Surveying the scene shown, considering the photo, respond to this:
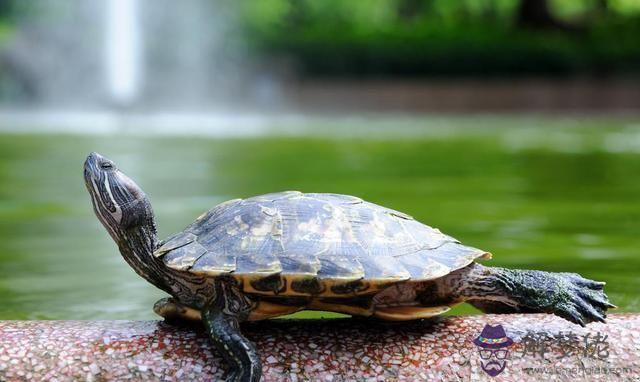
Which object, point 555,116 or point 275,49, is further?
point 275,49

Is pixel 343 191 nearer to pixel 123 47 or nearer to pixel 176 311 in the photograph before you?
pixel 176 311

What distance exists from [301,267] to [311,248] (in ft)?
0.37

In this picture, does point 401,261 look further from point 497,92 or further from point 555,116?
point 497,92

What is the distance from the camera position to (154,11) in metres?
34.3

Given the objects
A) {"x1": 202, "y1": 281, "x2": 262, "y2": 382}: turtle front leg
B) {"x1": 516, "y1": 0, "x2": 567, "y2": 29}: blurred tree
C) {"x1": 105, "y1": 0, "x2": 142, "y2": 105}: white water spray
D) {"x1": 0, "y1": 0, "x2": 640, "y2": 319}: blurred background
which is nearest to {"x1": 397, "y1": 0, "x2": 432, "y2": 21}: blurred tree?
{"x1": 0, "y1": 0, "x2": 640, "y2": 319}: blurred background

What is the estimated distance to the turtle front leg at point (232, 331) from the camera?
123 inches

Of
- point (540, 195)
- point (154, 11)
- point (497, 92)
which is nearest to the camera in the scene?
point (540, 195)

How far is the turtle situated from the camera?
3.18 metres

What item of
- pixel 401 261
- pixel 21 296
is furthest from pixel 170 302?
pixel 21 296

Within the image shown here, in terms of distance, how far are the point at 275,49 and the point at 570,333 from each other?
28.1 metres

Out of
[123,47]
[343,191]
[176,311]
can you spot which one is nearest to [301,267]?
[176,311]

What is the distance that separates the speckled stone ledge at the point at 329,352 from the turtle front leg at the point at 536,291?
0.09 m

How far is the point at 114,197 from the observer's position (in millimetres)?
3393

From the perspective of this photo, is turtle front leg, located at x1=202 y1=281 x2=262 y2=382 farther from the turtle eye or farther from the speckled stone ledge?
the turtle eye
